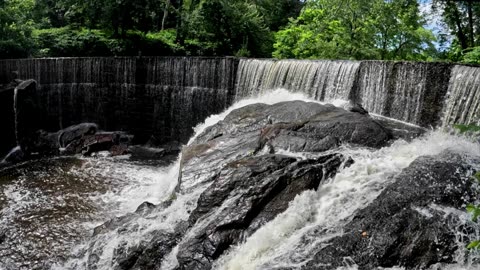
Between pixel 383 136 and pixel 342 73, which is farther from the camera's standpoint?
pixel 342 73

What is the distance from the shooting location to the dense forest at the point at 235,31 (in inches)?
667

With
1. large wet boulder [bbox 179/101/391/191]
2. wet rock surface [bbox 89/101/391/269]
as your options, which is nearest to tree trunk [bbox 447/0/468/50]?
large wet boulder [bbox 179/101/391/191]

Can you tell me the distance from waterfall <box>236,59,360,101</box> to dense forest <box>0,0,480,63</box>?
3833 mm

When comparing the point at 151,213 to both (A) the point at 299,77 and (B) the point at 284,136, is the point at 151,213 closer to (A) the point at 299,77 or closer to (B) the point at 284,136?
(B) the point at 284,136

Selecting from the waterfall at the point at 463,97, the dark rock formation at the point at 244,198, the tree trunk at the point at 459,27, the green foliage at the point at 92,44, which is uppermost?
the tree trunk at the point at 459,27

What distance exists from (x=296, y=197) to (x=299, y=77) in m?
7.66

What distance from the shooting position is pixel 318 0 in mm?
21234

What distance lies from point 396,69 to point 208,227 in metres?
7.45

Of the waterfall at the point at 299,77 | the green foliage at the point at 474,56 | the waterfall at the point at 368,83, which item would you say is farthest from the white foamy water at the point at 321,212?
the green foliage at the point at 474,56

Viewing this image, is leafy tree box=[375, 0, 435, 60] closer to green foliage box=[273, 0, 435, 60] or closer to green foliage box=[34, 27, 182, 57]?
green foliage box=[273, 0, 435, 60]

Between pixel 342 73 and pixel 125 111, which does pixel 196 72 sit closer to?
pixel 125 111

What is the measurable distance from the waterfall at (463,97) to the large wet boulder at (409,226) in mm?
2960

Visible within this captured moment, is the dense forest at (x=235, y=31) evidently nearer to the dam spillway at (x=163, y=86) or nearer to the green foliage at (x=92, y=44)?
the green foliage at (x=92, y=44)

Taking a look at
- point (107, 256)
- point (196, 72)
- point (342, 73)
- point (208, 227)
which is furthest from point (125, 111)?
point (208, 227)
